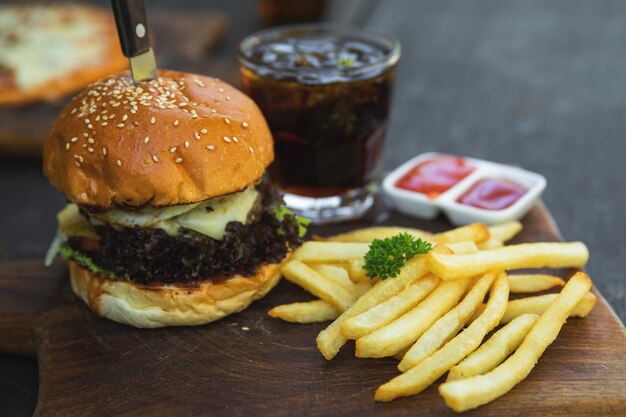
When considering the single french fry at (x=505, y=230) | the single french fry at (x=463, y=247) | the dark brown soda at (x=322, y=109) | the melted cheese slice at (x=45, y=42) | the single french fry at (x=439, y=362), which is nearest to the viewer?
the single french fry at (x=439, y=362)

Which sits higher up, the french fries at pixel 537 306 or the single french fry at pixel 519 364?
the single french fry at pixel 519 364

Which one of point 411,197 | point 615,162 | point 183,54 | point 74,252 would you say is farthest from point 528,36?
point 74,252

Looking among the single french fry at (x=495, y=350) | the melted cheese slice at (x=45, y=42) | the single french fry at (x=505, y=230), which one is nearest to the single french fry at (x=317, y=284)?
the single french fry at (x=495, y=350)

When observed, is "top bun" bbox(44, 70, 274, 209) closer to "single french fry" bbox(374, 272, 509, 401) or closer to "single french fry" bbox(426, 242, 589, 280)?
"single french fry" bbox(426, 242, 589, 280)

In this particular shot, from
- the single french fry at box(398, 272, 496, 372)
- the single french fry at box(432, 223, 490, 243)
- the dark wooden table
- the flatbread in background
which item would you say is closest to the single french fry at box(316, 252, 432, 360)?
the single french fry at box(398, 272, 496, 372)

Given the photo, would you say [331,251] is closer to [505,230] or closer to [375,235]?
[375,235]

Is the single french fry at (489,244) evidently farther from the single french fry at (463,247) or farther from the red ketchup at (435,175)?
the red ketchup at (435,175)
